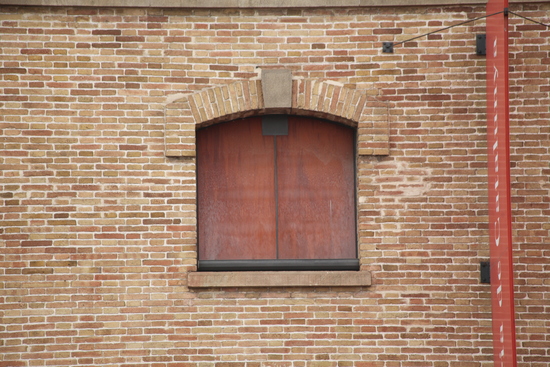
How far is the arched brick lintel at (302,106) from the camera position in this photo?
248 inches

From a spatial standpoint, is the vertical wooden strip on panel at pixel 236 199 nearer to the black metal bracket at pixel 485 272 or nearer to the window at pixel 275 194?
the window at pixel 275 194

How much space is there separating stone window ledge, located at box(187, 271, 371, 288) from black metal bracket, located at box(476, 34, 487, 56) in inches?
105

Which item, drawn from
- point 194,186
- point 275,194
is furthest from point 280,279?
point 194,186

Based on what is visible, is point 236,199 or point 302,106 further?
point 236,199

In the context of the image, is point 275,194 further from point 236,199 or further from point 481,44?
point 481,44

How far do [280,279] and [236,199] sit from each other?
1.02 m

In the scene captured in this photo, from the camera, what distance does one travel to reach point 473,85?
6352mm

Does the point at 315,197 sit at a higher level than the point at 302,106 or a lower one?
lower

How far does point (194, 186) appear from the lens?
6301 mm

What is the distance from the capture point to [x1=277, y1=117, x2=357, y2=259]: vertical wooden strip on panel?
6.49 metres

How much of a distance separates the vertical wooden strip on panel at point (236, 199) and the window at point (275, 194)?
11 mm

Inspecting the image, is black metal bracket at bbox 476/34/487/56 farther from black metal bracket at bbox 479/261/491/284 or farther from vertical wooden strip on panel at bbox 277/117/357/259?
black metal bracket at bbox 479/261/491/284

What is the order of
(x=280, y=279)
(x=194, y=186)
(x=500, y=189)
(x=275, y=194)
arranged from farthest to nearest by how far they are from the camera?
A: 1. (x=275, y=194)
2. (x=194, y=186)
3. (x=280, y=279)
4. (x=500, y=189)

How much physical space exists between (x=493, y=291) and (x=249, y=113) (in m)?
3.17
